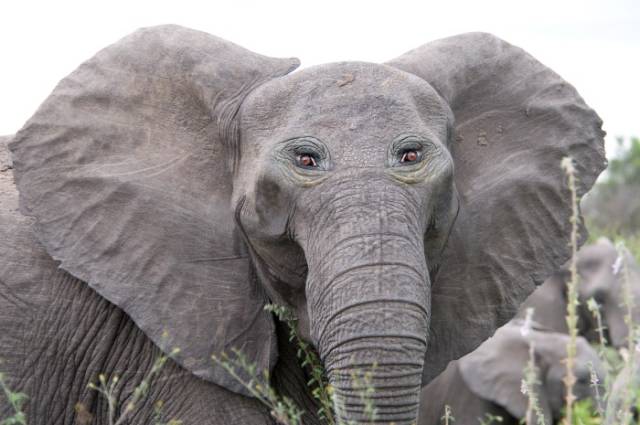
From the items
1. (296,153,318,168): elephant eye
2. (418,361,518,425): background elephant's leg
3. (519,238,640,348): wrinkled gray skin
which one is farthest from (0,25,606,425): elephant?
(519,238,640,348): wrinkled gray skin

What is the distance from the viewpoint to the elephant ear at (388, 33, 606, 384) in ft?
15.0

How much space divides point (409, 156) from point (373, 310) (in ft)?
1.83

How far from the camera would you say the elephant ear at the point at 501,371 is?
8977 mm

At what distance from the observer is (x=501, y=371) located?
9.18 metres

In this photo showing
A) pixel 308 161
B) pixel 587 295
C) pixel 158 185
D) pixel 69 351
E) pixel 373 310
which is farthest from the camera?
pixel 587 295

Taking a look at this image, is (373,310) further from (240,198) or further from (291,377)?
(291,377)

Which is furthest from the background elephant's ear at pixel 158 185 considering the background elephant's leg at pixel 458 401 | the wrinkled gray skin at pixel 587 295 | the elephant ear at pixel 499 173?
the wrinkled gray skin at pixel 587 295

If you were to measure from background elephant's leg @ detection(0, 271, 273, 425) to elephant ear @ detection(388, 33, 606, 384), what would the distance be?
1008 millimetres

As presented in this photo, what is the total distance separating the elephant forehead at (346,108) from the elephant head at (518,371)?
4996 millimetres

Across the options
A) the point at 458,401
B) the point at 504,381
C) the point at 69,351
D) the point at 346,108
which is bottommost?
the point at 458,401

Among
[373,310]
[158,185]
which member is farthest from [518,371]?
[373,310]

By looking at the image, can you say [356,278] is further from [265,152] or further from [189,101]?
[189,101]

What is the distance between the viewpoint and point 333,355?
361cm

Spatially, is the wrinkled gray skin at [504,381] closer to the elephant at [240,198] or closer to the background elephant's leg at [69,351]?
the elephant at [240,198]
